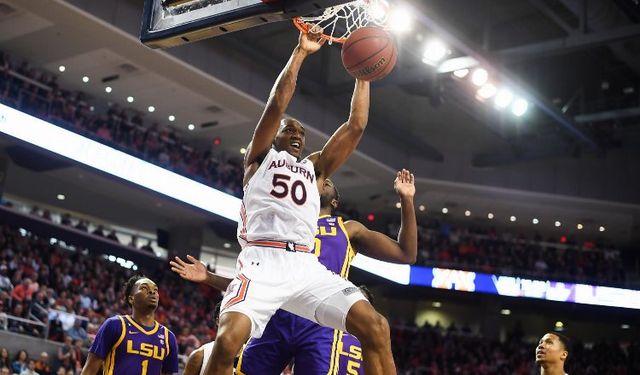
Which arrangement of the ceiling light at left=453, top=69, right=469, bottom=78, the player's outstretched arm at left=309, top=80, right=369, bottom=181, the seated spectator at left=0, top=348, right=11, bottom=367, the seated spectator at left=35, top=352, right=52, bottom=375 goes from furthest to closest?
1. the ceiling light at left=453, top=69, right=469, bottom=78
2. the seated spectator at left=35, top=352, right=52, bottom=375
3. the seated spectator at left=0, top=348, right=11, bottom=367
4. the player's outstretched arm at left=309, top=80, right=369, bottom=181

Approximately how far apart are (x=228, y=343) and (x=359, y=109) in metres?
1.78

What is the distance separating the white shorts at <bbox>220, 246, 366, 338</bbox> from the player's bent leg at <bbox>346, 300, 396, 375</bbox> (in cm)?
6

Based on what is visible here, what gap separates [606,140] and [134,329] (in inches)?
802

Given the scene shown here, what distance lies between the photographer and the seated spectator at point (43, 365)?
1316 centimetres

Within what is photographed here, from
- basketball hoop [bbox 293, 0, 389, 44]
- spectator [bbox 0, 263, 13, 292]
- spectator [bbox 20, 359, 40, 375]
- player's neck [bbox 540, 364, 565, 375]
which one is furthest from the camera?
spectator [bbox 0, 263, 13, 292]

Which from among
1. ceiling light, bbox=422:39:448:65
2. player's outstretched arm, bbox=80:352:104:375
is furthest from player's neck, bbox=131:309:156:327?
ceiling light, bbox=422:39:448:65

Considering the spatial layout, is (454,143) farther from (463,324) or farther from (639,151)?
(463,324)

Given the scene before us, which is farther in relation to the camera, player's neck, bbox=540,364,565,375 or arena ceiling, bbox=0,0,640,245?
arena ceiling, bbox=0,0,640,245

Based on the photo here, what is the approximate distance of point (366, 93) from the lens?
18.1ft

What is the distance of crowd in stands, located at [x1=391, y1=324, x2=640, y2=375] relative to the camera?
2677 centimetres

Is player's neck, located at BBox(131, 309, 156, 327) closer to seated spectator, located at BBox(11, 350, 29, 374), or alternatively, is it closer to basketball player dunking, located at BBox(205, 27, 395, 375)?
basketball player dunking, located at BBox(205, 27, 395, 375)

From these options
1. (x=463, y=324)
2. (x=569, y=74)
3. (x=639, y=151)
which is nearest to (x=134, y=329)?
(x=569, y=74)

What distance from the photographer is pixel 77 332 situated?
14742 millimetres

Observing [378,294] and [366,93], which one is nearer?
[366,93]
